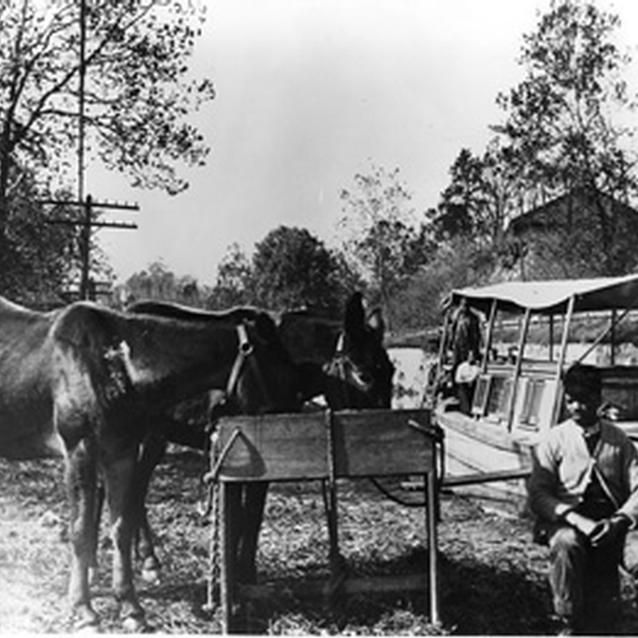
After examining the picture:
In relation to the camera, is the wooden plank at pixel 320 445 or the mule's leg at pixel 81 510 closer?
the wooden plank at pixel 320 445

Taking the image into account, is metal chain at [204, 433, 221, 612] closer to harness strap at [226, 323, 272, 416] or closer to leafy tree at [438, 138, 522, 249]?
harness strap at [226, 323, 272, 416]

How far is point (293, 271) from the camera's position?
11.5 meters

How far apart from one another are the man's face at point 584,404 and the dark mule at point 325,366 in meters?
1.19

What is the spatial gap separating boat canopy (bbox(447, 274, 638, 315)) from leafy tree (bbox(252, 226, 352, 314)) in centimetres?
199

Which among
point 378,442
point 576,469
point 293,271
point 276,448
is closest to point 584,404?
point 576,469

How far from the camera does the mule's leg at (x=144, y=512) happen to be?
5496 millimetres

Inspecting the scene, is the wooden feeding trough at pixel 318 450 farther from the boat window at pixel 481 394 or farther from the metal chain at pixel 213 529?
the boat window at pixel 481 394

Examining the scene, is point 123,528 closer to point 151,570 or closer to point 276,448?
point 151,570

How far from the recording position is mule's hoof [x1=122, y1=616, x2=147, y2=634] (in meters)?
4.45

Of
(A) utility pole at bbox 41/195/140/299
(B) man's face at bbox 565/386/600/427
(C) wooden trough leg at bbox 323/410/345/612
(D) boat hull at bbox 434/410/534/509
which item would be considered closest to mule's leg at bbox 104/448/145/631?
(C) wooden trough leg at bbox 323/410/345/612

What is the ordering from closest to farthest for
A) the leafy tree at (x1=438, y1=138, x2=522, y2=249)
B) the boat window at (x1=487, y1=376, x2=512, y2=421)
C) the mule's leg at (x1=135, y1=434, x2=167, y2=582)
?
the mule's leg at (x1=135, y1=434, x2=167, y2=582) < the boat window at (x1=487, y1=376, x2=512, y2=421) < the leafy tree at (x1=438, y1=138, x2=522, y2=249)

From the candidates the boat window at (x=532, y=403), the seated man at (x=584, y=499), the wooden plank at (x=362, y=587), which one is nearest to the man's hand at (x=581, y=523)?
the seated man at (x=584, y=499)

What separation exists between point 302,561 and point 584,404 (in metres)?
2.49

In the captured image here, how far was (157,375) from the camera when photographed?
472cm
